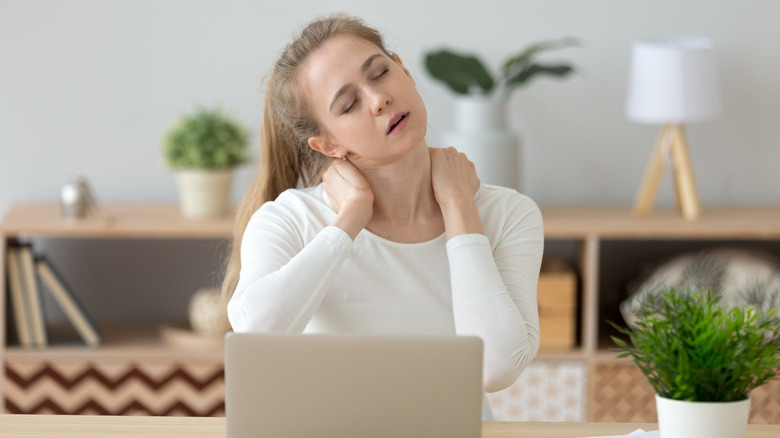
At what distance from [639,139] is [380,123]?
1.63m

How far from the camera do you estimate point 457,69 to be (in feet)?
8.52

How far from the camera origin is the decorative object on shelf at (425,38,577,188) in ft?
8.46

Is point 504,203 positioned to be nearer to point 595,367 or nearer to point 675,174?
point 595,367

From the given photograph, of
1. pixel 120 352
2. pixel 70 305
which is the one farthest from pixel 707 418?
pixel 70 305

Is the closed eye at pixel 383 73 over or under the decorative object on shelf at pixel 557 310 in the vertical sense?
over

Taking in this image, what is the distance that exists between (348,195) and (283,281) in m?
0.20

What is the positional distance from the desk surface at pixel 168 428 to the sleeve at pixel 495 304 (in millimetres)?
99

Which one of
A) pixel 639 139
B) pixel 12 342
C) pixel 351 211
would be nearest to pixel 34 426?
pixel 351 211

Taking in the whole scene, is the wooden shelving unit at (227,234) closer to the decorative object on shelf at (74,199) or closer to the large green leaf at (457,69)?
the decorative object on shelf at (74,199)

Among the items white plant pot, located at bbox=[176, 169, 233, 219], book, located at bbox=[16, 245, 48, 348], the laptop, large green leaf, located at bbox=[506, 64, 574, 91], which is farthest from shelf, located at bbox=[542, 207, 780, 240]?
the laptop

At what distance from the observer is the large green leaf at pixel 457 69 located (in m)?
2.58

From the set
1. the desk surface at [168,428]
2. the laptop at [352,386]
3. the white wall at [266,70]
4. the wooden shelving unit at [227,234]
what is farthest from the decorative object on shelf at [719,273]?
the laptop at [352,386]

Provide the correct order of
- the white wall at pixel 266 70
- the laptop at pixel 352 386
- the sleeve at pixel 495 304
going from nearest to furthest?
the laptop at pixel 352 386 < the sleeve at pixel 495 304 < the white wall at pixel 266 70

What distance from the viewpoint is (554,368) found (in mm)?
2596
